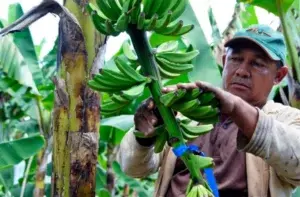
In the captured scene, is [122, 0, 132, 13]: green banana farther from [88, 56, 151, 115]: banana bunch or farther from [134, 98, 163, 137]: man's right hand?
[134, 98, 163, 137]: man's right hand

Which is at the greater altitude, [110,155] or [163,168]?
[163,168]

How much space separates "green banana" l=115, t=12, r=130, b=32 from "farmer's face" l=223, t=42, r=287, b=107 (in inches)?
19.0

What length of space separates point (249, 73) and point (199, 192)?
52 centimetres

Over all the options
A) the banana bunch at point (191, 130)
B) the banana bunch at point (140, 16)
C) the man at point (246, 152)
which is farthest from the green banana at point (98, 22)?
the man at point (246, 152)

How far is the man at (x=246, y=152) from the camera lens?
114 centimetres

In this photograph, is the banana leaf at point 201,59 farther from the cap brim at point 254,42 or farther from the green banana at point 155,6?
the green banana at point 155,6

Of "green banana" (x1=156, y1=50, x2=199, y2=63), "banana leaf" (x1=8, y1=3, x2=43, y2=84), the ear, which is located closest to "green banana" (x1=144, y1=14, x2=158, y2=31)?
"green banana" (x1=156, y1=50, x2=199, y2=63)

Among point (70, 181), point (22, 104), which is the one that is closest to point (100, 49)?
point (70, 181)

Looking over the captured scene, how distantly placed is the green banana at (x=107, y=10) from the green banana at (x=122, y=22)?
0.05 metres

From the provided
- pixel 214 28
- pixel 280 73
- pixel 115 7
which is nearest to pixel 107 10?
pixel 115 7

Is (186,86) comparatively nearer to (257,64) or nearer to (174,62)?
(174,62)

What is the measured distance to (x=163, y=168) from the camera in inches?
51.7

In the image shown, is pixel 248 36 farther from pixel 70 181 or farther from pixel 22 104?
pixel 22 104

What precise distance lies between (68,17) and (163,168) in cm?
42
